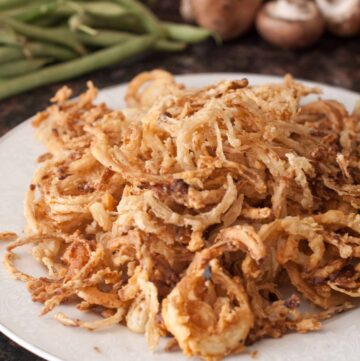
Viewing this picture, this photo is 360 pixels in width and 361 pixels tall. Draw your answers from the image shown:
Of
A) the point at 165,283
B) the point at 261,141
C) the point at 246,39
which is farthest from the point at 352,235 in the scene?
the point at 246,39

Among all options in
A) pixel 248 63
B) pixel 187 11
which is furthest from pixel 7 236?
pixel 187 11

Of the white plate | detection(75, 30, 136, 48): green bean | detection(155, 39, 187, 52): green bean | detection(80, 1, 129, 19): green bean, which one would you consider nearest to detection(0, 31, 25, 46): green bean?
detection(75, 30, 136, 48): green bean

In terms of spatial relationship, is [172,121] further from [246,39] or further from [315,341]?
[246,39]

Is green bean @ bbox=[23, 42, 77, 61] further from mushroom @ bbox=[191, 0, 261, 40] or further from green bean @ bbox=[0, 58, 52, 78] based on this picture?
mushroom @ bbox=[191, 0, 261, 40]

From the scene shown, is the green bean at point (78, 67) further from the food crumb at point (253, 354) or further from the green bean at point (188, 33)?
the food crumb at point (253, 354)

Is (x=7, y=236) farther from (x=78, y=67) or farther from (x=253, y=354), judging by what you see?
(x=78, y=67)

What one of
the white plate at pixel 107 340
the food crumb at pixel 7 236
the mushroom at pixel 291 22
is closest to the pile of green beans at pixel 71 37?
the mushroom at pixel 291 22
